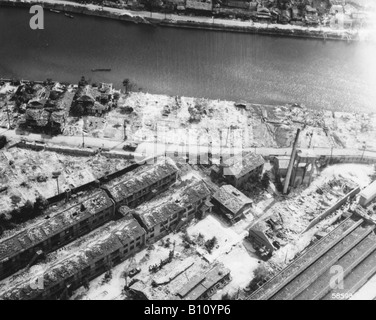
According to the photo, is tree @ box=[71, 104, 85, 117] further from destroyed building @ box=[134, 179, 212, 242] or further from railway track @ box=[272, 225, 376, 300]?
railway track @ box=[272, 225, 376, 300]

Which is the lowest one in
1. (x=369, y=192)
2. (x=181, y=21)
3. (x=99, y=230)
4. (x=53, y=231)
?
(x=99, y=230)

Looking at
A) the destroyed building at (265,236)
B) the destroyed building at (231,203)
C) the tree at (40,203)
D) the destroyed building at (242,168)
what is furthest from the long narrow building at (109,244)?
the tree at (40,203)

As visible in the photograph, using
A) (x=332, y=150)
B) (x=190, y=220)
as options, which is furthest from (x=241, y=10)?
(x=190, y=220)

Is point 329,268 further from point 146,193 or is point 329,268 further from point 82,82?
point 82,82

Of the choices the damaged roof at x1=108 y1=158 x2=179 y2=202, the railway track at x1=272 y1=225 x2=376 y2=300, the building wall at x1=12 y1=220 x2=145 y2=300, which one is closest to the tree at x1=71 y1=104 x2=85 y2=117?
the damaged roof at x1=108 y1=158 x2=179 y2=202

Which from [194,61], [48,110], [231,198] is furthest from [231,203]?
[194,61]
